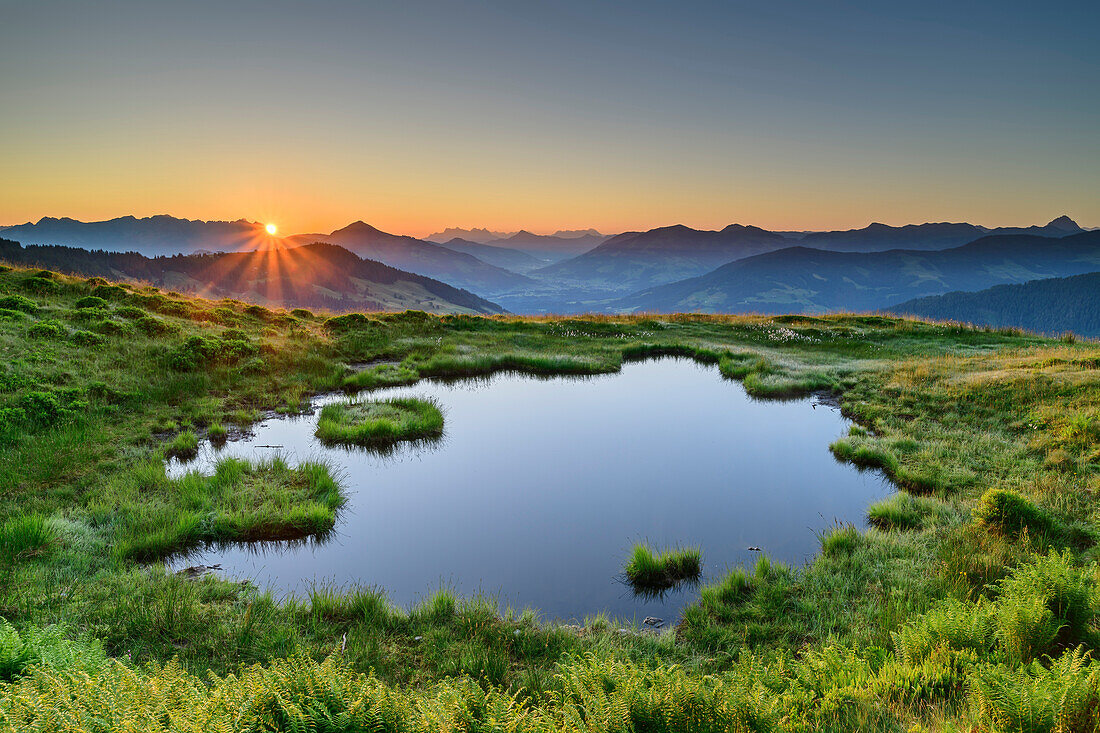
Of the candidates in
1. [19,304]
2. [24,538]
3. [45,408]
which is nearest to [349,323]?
[19,304]

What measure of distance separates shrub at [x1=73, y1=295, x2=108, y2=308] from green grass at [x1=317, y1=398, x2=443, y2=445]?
526 inches

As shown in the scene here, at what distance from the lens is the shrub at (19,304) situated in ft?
61.9

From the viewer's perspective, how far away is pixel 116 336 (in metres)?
19.1

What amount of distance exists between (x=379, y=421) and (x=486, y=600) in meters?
8.61

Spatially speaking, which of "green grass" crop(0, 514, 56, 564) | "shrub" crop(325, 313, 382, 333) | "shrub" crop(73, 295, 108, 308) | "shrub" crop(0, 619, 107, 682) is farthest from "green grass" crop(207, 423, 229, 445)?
"shrub" crop(325, 313, 382, 333)

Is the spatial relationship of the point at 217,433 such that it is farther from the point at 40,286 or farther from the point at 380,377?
the point at 40,286

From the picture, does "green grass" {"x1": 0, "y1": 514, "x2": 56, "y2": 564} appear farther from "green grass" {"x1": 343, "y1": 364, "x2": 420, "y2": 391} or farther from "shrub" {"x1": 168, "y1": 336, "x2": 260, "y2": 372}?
"shrub" {"x1": 168, "y1": 336, "x2": 260, "y2": 372}

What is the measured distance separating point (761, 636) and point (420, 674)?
14.4 feet

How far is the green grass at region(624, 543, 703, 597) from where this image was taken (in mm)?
8125

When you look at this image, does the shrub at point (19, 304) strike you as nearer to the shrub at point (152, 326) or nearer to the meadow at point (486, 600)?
the meadow at point (486, 600)

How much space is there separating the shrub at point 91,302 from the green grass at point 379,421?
526 inches

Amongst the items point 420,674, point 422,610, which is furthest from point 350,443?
point 420,674

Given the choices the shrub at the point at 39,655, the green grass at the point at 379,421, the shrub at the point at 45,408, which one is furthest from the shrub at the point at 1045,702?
the shrub at the point at 45,408

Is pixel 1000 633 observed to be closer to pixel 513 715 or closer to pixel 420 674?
pixel 513 715
